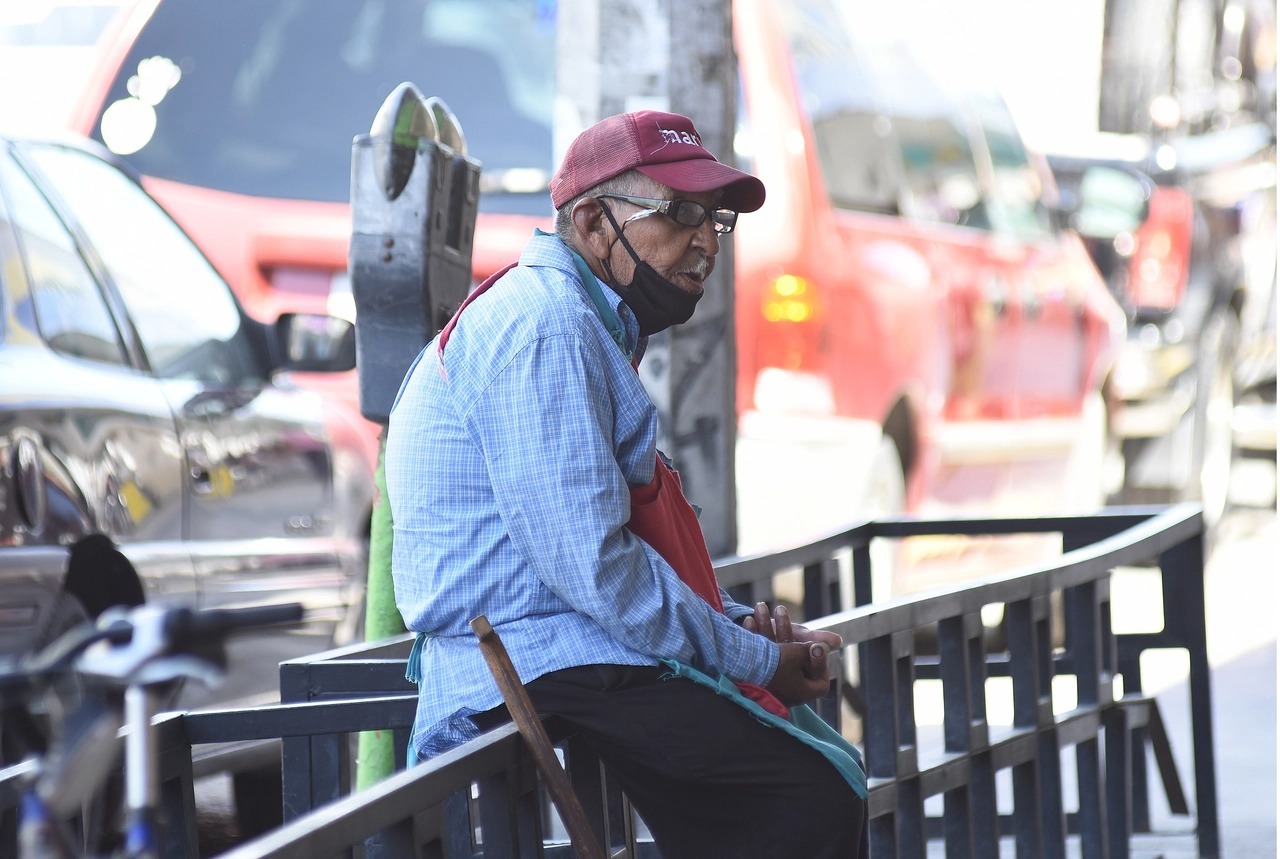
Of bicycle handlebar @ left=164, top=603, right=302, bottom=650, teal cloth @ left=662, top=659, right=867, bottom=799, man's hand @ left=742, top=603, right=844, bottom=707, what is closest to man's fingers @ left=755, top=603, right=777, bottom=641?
man's hand @ left=742, top=603, right=844, bottom=707

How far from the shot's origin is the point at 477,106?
23.8 feet

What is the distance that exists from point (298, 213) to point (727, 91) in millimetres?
2373

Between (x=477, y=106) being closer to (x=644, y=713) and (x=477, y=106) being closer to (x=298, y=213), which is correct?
(x=298, y=213)

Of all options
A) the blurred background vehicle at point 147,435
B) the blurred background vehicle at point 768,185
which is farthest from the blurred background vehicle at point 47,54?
the blurred background vehicle at point 147,435

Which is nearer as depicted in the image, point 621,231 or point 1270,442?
point 621,231

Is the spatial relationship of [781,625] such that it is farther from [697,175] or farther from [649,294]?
[697,175]

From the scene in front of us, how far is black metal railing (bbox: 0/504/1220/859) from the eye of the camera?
2.50 m

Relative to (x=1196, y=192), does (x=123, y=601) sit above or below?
below

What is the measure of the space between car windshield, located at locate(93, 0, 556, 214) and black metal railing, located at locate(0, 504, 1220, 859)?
2741 millimetres

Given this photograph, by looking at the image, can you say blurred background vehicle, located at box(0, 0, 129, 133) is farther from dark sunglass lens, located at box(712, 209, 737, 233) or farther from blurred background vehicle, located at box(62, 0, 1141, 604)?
dark sunglass lens, located at box(712, 209, 737, 233)

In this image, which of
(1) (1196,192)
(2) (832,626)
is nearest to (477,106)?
(2) (832,626)

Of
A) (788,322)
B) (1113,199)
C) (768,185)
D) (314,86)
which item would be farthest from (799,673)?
(1113,199)

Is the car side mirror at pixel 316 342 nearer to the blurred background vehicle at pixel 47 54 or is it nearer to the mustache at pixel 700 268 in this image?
the blurred background vehicle at pixel 47 54

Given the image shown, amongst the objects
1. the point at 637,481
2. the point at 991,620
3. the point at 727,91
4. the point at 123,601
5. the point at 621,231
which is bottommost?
the point at 991,620
